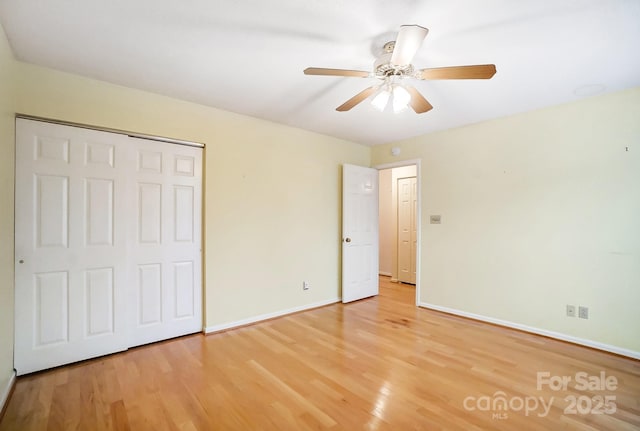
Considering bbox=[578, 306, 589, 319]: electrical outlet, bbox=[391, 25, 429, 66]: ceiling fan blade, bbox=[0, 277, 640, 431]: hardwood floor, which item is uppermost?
bbox=[391, 25, 429, 66]: ceiling fan blade

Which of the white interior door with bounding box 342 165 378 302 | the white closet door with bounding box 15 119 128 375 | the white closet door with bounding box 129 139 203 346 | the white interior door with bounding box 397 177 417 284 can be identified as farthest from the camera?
the white interior door with bounding box 397 177 417 284

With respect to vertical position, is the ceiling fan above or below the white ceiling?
below

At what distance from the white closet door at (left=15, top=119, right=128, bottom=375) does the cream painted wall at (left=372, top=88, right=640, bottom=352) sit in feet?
12.3

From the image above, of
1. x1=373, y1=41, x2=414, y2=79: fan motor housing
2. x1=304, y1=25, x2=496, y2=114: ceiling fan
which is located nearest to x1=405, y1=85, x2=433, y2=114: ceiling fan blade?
x1=304, y1=25, x2=496, y2=114: ceiling fan

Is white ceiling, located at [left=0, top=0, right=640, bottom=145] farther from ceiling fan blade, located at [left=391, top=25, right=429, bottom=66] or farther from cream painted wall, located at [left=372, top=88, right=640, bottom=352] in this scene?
cream painted wall, located at [left=372, top=88, right=640, bottom=352]

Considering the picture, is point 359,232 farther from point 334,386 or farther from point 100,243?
point 100,243

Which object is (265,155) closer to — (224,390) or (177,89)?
(177,89)

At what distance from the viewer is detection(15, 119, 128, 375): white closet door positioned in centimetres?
235

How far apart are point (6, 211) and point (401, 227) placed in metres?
5.60

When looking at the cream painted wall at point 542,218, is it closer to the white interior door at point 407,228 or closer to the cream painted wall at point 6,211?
the white interior door at point 407,228

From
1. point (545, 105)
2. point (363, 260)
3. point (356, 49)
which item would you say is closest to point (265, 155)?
point (356, 49)

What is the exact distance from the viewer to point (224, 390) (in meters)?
2.18

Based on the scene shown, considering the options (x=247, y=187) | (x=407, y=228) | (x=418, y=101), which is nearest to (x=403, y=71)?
(x=418, y=101)

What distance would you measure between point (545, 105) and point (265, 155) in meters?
3.17
